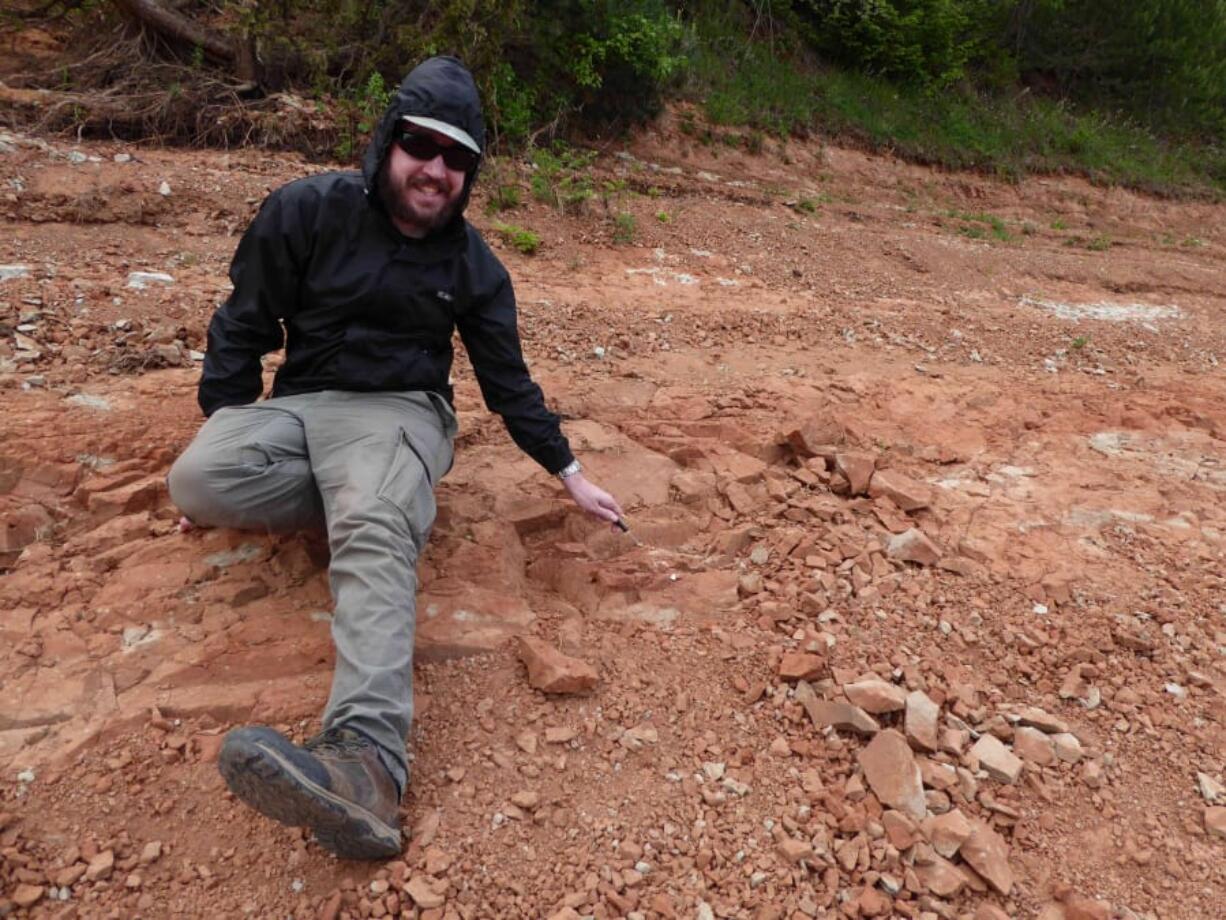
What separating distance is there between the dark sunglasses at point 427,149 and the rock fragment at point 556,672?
1427 mm

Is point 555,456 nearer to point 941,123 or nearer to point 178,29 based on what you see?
point 178,29

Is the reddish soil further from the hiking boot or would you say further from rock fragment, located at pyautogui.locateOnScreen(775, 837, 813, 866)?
the hiking boot

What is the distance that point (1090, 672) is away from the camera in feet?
8.27

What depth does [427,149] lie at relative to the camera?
7.68 ft

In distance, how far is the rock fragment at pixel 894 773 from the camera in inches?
79.2

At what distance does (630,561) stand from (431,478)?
0.80 meters

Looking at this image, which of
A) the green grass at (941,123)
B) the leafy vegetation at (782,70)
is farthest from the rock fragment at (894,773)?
the green grass at (941,123)

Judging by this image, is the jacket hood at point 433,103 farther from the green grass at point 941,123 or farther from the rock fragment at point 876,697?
the green grass at point 941,123

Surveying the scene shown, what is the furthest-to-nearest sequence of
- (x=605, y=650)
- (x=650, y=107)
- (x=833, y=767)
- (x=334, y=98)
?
(x=650, y=107) → (x=334, y=98) → (x=605, y=650) → (x=833, y=767)

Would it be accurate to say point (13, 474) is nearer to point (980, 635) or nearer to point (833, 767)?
point (833, 767)

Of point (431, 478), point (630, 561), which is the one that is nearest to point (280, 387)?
point (431, 478)

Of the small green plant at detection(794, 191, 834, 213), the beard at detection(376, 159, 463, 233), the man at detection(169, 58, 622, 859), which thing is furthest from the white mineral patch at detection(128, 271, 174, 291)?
the small green plant at detection(794, 191, 834, 213)

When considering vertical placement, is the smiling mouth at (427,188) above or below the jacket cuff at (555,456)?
above

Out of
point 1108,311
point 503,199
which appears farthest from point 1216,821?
point 1108,311
